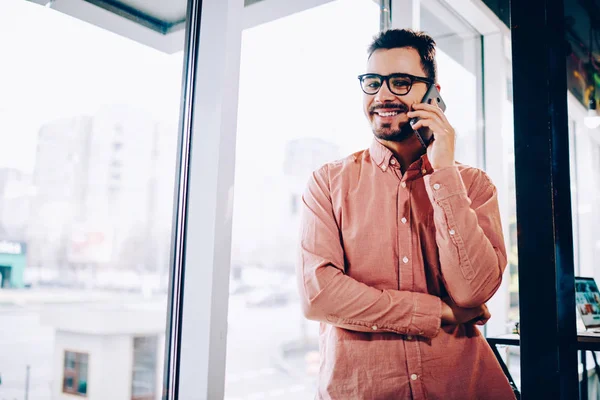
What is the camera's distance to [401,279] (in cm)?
138

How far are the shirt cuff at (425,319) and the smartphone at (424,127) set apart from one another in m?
0.43

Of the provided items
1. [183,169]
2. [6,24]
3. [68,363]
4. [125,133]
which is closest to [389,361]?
[183,169]

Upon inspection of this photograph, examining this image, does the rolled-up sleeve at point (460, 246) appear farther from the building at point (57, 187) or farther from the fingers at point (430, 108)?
the building at point (57, 187)

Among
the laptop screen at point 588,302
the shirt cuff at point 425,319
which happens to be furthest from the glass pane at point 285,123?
the laptop screen at point 588,302

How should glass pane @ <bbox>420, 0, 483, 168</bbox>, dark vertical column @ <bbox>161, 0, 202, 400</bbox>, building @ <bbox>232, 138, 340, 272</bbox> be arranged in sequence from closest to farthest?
dark vertical column @ <bbox>161, 0, 202, 400</bbox> < building @ <bbox>232, 138, 340, 272</bbox> < glass pane @ <bbox>420, 0, 483, 168</bbox>

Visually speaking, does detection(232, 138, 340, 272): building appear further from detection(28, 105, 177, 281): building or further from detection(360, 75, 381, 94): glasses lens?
detection(360, 75, 381, 94): glasses lens

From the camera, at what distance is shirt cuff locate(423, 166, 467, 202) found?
4.22 ft

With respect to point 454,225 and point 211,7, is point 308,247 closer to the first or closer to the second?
point 454,225

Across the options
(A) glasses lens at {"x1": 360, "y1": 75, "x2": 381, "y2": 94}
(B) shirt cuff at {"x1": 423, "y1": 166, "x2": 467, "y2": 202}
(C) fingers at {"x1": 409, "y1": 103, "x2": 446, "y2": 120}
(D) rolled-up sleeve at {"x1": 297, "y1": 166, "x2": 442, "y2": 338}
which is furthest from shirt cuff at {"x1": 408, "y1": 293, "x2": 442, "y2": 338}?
(A) glasses lens at {"x1": 360, "y1": 75, "x2": 381, "y2": 94}

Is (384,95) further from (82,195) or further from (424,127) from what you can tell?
(82,195)

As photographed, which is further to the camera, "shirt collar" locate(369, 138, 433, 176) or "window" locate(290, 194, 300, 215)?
"window" locate(290, 194, 300, 215)

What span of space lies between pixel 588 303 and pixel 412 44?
5.75 ft

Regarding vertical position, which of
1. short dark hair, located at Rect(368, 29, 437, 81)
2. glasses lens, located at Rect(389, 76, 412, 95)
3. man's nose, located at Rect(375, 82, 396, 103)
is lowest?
man's nose, located at Rect(375, 82, 396, 103)

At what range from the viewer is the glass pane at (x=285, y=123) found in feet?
5.86
